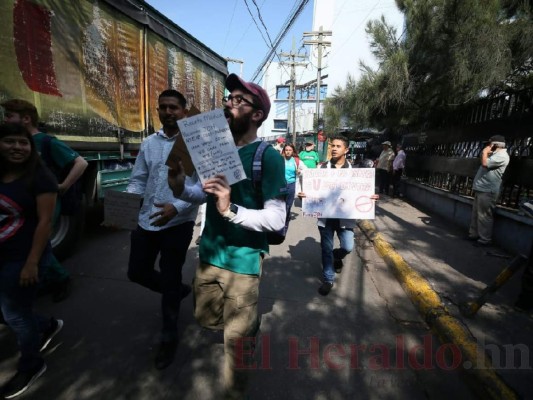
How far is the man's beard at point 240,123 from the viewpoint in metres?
1.67

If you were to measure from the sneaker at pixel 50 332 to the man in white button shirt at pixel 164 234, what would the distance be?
0.75 metres

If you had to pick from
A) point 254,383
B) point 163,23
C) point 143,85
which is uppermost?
point 163,23

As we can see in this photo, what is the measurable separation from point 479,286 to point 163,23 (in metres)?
5.86

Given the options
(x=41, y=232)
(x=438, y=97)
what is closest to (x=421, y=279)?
(x=41, y=232)

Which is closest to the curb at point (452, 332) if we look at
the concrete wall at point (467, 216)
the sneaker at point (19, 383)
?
the concrete wall at point (467, 216)

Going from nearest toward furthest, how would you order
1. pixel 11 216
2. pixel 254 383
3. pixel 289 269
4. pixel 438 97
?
pixel 11 216
pixel 254 383
pixel 289 269
pixel 438 97

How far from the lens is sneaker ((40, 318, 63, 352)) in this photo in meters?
2.37

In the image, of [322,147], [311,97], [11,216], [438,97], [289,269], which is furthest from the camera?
[311,97]

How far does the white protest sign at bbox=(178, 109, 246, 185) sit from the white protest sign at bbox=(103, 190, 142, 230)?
106 centimetres

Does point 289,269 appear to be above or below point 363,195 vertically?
below

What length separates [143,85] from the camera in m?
4.87

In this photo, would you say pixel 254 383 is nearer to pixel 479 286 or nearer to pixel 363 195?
pixel 363 195

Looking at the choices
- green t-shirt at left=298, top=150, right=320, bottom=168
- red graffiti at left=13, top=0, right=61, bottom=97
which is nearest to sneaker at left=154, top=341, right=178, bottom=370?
red graffiti at left=13, top=0, right=61, bottom=97

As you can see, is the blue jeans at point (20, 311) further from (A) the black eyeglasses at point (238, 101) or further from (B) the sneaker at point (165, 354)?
(A) the black eyeglasses at point (238, 101)
